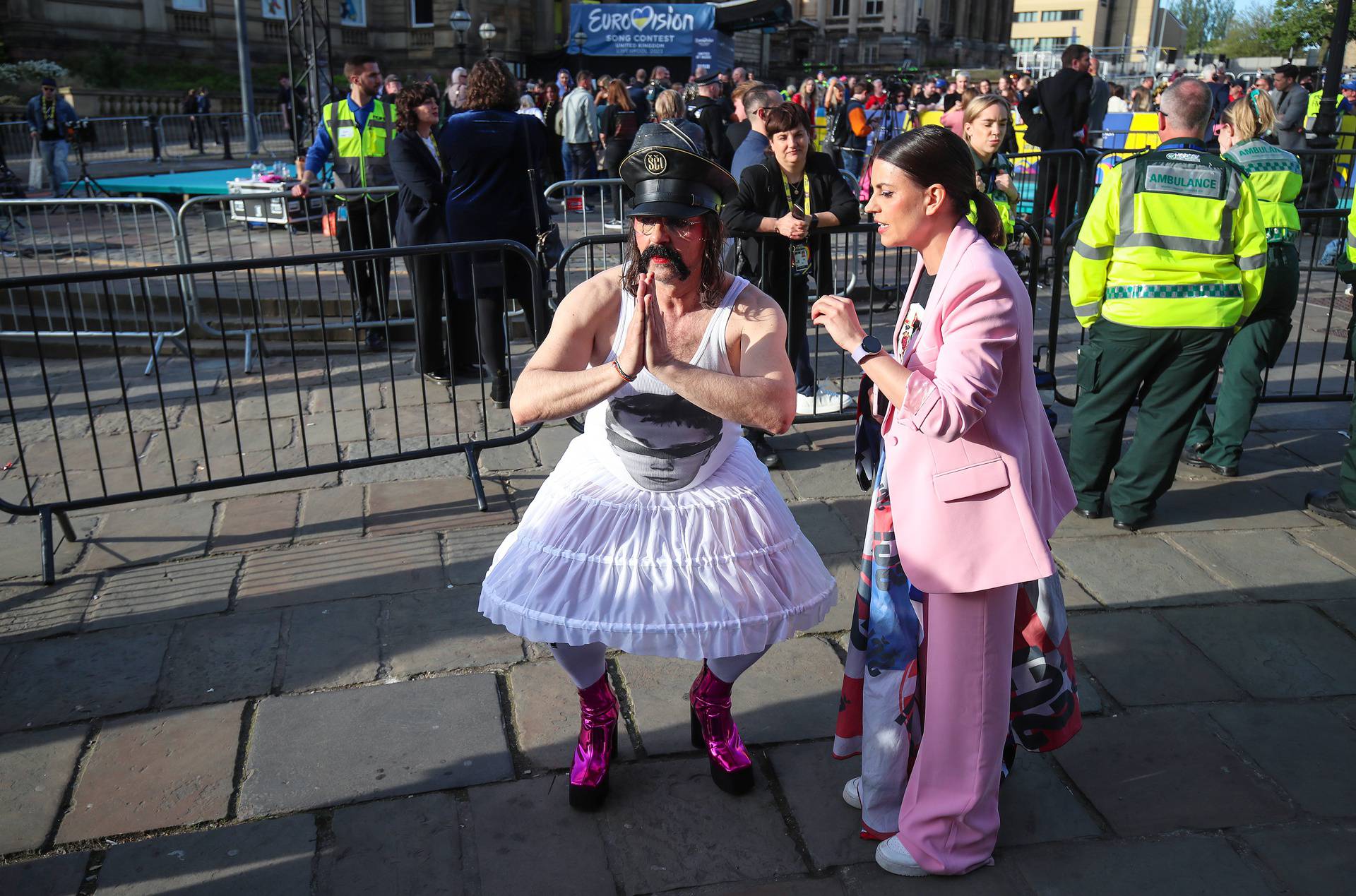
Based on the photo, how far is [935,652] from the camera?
8.21ft

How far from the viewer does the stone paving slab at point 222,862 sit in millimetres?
2637

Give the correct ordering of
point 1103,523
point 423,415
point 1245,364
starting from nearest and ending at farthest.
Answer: point 1103,523, point 1245,364, point 423,415

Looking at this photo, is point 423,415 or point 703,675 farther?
point 423,415

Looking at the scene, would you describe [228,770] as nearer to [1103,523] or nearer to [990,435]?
[990,435]

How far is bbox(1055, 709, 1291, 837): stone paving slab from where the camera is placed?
287 centimetres

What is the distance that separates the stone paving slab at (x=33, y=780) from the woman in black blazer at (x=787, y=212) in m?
3.36

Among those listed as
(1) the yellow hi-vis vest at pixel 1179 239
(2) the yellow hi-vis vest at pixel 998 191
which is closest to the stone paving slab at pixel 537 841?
(1) the yellow hi-vis vest at pixel 1179 239

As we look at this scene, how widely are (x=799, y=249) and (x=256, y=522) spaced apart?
3014mm

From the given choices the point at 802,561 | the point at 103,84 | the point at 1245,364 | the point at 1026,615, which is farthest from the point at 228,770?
the point at 103,84

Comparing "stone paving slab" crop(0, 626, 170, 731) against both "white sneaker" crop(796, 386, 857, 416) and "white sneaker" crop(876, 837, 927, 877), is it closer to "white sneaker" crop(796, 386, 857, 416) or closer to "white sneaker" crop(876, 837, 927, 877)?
"white sneaker" crop(876, 837, 927, 877)

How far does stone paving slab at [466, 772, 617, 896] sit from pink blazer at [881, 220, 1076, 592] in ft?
3.64

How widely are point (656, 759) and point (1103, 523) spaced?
266 centimetres

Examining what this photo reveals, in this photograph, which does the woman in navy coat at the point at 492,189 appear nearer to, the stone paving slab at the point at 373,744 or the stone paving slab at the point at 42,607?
the stone paving slab at the point at 42,607

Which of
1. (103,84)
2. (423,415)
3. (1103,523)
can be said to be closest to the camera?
(1103,523)
